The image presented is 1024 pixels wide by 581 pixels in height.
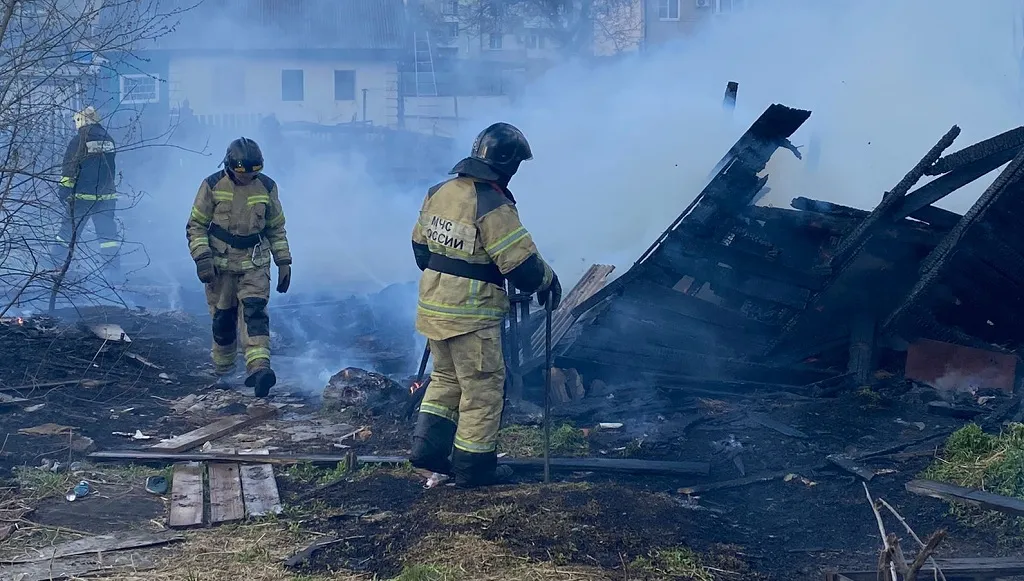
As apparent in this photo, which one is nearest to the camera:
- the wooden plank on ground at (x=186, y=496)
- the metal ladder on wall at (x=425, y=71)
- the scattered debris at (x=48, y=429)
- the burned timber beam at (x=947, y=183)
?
the wooden plank on ground at (x=186, y=496)

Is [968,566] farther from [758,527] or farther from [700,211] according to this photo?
[700,211]

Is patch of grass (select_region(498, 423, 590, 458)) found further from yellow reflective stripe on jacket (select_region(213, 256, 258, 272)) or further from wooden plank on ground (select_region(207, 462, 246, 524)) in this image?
yellow reflective stripe on jacket (select_region(213, 256, 258, 272))

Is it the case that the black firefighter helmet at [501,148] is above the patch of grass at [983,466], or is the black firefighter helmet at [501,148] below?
above

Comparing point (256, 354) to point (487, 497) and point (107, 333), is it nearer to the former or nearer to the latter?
point (107, 333)

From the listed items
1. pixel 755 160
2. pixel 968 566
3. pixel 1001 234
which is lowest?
pixel 968 566

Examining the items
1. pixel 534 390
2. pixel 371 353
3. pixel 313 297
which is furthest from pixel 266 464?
pixel 313 297

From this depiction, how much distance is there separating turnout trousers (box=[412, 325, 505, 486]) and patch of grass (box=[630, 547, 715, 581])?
4.08 ft

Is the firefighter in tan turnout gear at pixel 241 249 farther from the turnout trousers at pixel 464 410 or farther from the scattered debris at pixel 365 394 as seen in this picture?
the turnout trousers at pixel 464 410

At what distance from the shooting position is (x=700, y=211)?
678cm

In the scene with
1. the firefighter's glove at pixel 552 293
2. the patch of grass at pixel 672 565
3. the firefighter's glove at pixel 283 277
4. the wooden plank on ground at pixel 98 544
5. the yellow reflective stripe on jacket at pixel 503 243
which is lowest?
the wooden plank on ground at pixel 98 544

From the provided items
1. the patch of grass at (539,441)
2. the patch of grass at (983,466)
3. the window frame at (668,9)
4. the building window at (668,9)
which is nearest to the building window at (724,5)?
the window frame at (668,9)

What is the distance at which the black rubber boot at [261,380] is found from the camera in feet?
22.4

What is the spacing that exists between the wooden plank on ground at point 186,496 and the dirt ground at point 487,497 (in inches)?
3.4

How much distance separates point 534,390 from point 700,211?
1756 mm
